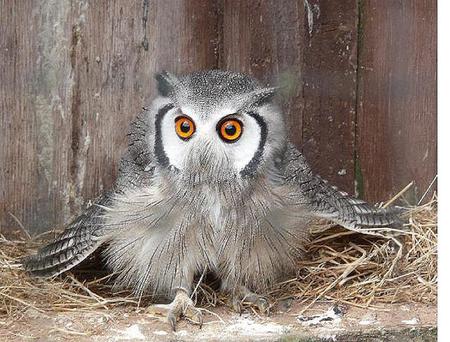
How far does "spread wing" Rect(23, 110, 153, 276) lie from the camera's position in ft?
9.30

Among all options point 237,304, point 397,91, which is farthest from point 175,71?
point 237,304

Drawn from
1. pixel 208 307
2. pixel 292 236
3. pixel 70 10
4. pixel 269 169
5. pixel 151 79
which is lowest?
pixel 208 307

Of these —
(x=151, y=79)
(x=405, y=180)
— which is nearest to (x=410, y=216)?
(x=405, y=180)

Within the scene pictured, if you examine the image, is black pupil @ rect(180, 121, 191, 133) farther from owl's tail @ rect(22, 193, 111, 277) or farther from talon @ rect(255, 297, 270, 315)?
talon @ rect(255, 297, 270, 315)

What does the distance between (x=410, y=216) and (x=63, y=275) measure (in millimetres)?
1084

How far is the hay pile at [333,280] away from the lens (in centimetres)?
279

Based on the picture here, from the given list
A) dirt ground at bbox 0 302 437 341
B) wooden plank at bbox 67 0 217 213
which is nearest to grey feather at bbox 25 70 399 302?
dirt ground at bbox 0 302 437 341

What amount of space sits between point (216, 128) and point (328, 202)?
0.52 metres

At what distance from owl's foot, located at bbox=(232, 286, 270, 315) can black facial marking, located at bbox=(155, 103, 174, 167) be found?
0.43 metres

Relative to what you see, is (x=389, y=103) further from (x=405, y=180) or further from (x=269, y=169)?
(x=269, y=169)

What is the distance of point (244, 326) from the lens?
2633mm

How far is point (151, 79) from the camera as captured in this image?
3.15 meters
